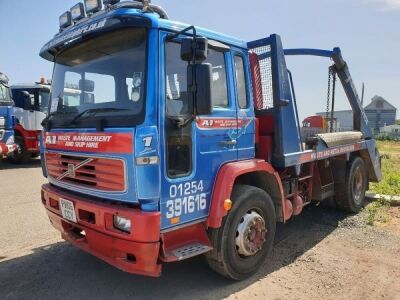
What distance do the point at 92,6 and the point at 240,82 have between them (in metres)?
1.67

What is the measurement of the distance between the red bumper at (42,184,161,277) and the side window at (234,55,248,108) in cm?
160

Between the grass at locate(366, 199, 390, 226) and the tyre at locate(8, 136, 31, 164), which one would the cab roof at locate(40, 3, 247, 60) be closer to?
the grass at locate(366, 199, 390, 226)

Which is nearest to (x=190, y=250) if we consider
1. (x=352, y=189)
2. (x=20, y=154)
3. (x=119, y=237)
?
(x=119, y=237)

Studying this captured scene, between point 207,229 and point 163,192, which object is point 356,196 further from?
point 163,192

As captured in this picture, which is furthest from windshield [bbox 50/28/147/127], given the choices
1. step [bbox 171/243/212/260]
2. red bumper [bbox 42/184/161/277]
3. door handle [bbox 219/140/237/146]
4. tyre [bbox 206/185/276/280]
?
tyre [bbox 206/185/276/280]

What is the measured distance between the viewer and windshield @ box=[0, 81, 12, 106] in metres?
11.7

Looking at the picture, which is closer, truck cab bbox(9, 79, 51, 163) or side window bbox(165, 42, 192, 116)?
side window bbox(165, 42, 192, 116)

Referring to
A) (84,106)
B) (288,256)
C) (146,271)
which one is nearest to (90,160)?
(84,106)

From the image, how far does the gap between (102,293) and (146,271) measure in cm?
81

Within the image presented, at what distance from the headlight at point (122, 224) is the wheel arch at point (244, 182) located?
811 millimetres

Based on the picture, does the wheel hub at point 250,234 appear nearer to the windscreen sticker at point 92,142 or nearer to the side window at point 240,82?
the side window at point 240,82

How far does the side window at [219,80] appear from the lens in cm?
368

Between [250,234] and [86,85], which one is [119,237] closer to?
[250,234]

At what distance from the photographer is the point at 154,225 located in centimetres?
301
